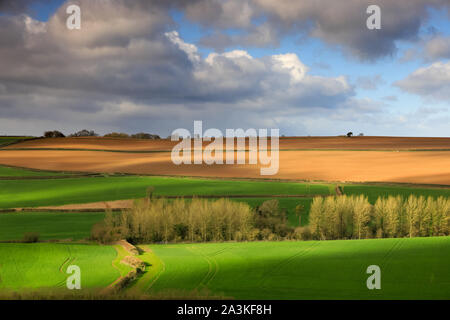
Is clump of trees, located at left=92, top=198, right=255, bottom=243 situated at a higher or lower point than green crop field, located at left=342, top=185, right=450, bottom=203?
lower

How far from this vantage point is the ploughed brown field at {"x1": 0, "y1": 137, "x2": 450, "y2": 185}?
81.2 meters

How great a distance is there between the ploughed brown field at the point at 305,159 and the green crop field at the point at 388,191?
2357 mm

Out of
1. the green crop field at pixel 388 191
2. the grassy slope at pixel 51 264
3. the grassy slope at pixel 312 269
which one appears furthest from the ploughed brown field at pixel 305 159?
the grassy slope at pixel 51 264

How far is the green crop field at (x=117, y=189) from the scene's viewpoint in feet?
246

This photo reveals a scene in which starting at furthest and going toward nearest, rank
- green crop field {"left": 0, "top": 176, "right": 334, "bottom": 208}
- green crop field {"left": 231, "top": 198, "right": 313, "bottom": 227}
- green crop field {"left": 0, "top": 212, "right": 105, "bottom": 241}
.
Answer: green crop field {"left": 0, "top": 176, "right": 334, "bottom": 208} < green crop field {"left": 231, "top": 198, "right": 313, "bottom": 227} < green crop field {"left": 0, "top": 212, "right": 105, "bottom": 241}

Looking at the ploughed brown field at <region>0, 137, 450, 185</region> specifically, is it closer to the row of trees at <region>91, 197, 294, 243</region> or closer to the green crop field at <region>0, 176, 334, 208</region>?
the green crop field at <region>0, 176, 334, 208</region>

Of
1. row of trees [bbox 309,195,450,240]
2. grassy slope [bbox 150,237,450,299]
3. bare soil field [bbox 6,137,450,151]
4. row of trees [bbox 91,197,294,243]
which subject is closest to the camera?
grassy slope [bbox 150,237,450,299]

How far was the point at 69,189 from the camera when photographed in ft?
266

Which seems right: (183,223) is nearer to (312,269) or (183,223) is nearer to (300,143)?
(312,269)

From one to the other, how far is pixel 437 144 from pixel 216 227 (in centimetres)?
6139

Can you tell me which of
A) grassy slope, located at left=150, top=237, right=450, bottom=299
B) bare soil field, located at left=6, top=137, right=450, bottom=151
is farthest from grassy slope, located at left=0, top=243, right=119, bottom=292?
bare soil field, located at left=6, top=137, right=450, bottom=151

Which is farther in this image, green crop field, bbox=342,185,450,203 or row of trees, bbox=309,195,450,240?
green crop field, bbox=342,185,450,203

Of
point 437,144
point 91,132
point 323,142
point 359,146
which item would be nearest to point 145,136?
point 91,132

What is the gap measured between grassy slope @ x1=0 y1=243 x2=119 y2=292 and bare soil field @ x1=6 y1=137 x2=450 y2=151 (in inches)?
2570
